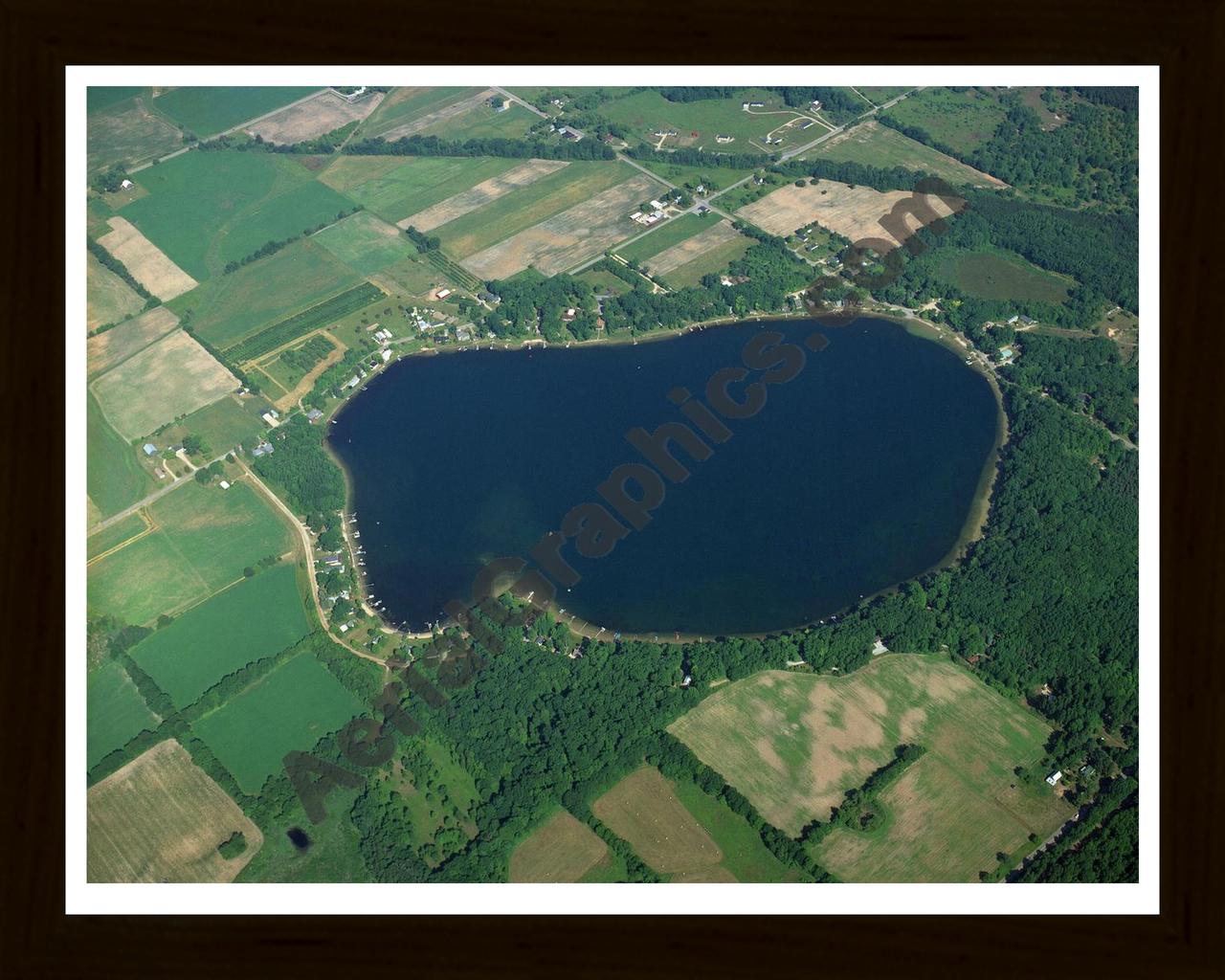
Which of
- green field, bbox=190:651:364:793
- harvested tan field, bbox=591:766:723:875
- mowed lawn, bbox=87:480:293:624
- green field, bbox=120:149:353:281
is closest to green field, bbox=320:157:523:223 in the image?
green field, bbox=120:149:353:281

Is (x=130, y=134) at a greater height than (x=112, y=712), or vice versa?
(x=130, y=134)

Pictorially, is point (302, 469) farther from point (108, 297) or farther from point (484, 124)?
point (484, 124)

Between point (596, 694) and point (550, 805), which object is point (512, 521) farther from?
point (550, 805)

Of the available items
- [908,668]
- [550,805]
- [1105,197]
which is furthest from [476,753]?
[1105,197]

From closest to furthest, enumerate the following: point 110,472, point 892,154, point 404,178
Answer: point 110,472
point 404,178
point 892,154

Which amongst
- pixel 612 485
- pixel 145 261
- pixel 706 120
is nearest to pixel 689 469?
pixel 612 485

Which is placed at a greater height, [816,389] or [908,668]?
[816,389]

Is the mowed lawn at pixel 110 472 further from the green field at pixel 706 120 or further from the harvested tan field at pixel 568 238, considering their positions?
the green field at pixel 706 120

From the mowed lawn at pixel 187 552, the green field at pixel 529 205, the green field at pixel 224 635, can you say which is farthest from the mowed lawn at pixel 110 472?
the green field at pixel 529 205
